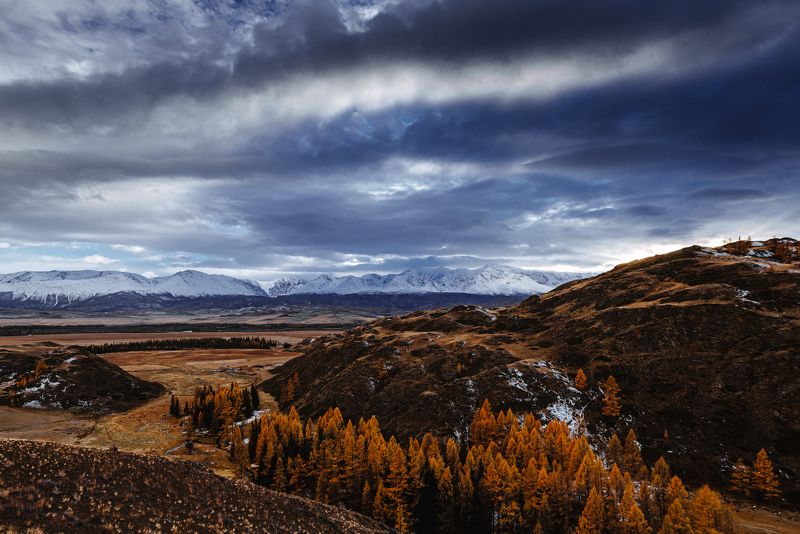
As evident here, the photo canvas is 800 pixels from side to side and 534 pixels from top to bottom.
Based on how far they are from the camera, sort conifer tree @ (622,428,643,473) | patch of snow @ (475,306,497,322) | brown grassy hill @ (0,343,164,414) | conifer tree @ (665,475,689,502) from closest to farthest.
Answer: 1. conifer tree @ (665,475,689,502)
2. conifer tree @ (622,428,643,473)
3. brown grassy hill @ (0,343,164,414)
4. patch of snow @ (475,306,497,322)

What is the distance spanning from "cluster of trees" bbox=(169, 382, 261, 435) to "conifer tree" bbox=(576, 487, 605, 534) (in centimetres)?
7625

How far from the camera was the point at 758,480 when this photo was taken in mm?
60312

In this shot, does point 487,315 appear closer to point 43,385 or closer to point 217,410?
point 217,410

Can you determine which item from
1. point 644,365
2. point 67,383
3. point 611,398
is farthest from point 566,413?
point 67,383

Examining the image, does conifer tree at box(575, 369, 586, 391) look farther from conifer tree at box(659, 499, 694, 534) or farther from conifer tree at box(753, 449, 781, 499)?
conifer tree at box(659, 499, 694, 534)

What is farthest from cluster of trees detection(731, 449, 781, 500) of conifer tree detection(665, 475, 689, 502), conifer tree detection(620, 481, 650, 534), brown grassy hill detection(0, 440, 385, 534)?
brown grassy hill detection(0, 440, 385, 534)

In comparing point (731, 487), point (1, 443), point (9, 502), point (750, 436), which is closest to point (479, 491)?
point (731, 487)

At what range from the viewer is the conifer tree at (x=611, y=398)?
8125 cm

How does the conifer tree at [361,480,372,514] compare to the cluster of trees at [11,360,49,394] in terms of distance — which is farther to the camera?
the cluster of trees at [11,360,49,394]

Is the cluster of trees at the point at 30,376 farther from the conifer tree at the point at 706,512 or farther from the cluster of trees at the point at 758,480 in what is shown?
the cluster of trees at the point at 758,480

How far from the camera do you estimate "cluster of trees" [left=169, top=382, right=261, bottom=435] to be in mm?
99750

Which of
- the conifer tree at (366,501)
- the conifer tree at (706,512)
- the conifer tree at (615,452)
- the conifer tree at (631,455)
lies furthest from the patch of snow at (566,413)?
the conifer tree at (366,501)

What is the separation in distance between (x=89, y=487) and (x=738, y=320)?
117m

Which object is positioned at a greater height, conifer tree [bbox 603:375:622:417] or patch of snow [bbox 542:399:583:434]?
conifer tree [bbox 603:375:622:417]
